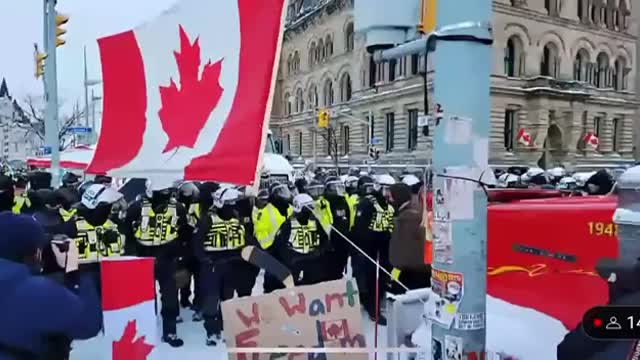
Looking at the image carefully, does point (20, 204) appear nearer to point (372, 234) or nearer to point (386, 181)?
point (372, 234)

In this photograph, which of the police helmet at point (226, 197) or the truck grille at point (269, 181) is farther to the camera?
the truck grille at point (269, 181)

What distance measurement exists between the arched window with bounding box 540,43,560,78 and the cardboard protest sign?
5076 cm

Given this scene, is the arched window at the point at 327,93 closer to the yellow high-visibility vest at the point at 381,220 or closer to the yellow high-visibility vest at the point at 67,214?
the yellow high-visibility vest at the point at 381,220

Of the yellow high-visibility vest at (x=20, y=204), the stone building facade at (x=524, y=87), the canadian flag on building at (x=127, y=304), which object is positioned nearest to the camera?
the canadian flag on building at (x=127, y=304)

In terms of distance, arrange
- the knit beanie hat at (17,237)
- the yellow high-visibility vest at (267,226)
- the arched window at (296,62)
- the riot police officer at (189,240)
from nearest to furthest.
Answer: the knit beanie hat at (17,237)
the yellow high-visibility vest at (267,226)
the riot police officer at (189,240)
the arched window at (296,62)

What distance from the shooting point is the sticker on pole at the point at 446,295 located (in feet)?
8.09

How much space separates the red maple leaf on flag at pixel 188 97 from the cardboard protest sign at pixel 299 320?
1060 millimetres

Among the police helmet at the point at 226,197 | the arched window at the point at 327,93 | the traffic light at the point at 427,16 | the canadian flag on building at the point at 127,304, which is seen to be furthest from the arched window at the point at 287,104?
the traffic light at the point at 427,16

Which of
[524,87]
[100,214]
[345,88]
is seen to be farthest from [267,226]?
[345,88]

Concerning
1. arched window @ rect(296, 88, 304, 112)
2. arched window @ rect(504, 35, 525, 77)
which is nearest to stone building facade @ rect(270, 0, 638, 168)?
arched window @ rect(504, 35, 525, 77)

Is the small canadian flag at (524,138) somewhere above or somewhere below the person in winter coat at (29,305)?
above

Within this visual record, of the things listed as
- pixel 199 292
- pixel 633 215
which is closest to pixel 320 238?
pixel 199 292

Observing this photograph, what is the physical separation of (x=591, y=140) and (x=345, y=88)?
21.5 m

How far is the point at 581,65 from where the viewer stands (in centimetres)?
5503
